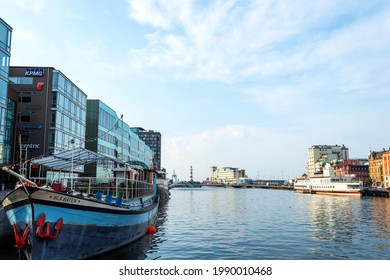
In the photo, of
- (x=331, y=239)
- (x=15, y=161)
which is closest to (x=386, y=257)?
(x=331, y=239)

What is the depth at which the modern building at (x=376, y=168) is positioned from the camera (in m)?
126

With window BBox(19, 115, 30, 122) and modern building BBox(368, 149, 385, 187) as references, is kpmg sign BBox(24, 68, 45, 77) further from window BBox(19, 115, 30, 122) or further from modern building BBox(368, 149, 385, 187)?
modern building BBox(368, 149, 385, 187)

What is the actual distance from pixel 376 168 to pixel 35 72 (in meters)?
125

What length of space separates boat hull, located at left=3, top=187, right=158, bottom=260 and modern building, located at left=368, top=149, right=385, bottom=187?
429 feet

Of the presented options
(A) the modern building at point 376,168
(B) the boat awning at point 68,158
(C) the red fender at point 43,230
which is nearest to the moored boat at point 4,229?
(B) the boat awning at point 68,158

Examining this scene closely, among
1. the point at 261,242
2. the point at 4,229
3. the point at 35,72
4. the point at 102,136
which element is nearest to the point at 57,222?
the point at 4,229

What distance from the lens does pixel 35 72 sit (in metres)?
54.7

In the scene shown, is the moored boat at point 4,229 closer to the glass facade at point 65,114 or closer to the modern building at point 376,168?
the glass facade at point 65,114

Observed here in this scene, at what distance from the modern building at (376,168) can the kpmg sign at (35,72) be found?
12052cm

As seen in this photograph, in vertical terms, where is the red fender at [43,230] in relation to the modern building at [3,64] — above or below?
below

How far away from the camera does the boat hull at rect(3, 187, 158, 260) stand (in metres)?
13.6

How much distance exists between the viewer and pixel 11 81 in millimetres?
54375

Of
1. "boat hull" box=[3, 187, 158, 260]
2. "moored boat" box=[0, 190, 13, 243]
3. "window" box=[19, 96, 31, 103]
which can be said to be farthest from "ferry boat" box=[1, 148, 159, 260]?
"window" box=[19, 96, 31, 103]
